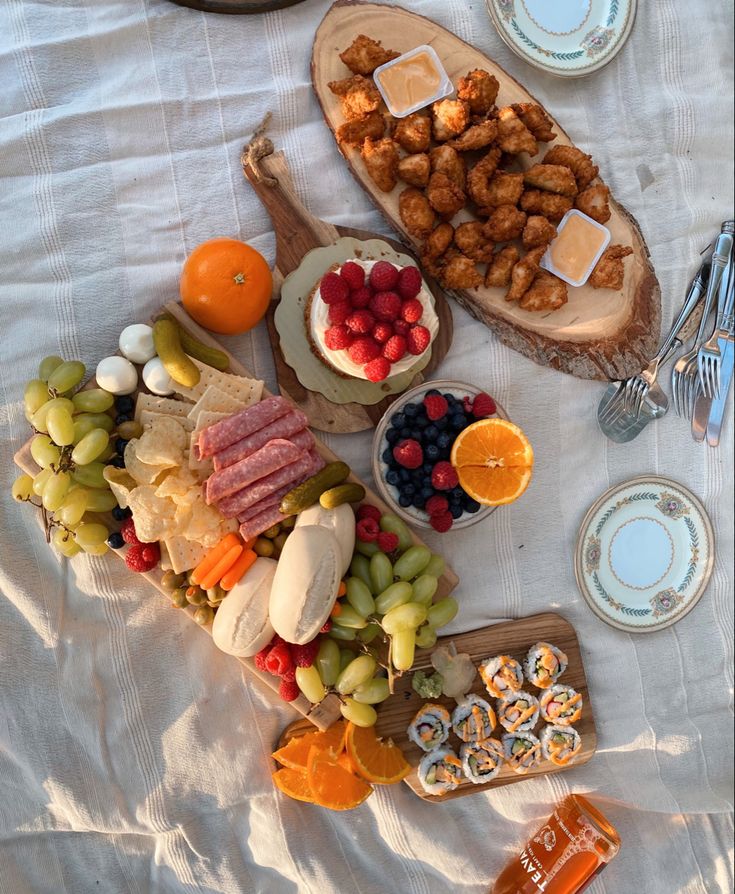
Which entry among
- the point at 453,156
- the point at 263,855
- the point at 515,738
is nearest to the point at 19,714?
the point at 263,855

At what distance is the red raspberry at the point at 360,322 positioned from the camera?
1.62 m

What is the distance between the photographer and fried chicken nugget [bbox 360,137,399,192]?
5.81ft

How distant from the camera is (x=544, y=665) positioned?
1.89m

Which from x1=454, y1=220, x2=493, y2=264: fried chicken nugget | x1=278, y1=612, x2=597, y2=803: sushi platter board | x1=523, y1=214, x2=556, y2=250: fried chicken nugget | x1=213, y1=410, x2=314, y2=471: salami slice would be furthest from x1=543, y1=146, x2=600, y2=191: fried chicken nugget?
x1=278, y1=612, x2=597, y2=803: sushi platter board

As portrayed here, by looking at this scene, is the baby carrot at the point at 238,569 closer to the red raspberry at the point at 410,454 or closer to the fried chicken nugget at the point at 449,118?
the red raspberry at the point at 410,454

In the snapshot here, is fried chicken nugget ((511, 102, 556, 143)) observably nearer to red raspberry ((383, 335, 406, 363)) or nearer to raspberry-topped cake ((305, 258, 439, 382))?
raspberry-topped cake ((305, 258, 439, 382))

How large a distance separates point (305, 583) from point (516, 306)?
36.4 inches

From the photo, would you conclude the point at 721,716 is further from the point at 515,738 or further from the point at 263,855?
the point at 263,855

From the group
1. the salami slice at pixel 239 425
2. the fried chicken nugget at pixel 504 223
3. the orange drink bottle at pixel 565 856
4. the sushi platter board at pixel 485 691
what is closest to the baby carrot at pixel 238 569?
the salami slice at pixel 239 425

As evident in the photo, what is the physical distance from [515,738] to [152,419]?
4.18 feet

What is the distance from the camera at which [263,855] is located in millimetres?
1854

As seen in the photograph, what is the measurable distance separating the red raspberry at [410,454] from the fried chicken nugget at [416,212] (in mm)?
555

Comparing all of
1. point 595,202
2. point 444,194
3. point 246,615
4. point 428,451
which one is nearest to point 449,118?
point 444,194

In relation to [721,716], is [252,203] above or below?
above
